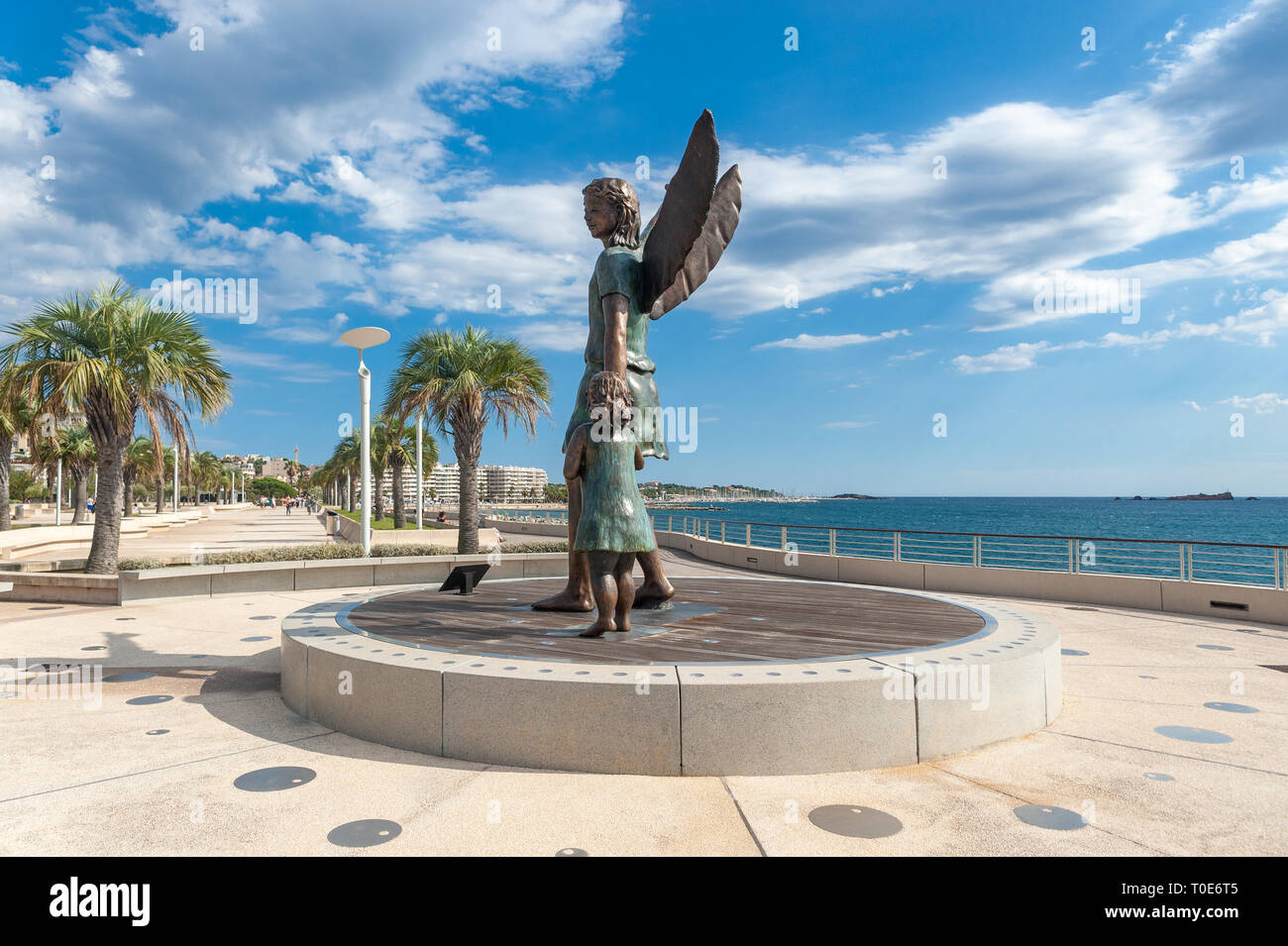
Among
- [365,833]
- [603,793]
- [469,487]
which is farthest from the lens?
[469,487]

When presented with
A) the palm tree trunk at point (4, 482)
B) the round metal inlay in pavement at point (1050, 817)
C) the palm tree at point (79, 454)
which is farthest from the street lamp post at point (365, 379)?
the palm tree at point (79, 454)

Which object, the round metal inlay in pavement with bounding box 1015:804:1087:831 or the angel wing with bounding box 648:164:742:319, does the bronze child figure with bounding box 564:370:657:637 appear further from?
the round metal inlay in pavement with bounding box 1015:804:1087:831

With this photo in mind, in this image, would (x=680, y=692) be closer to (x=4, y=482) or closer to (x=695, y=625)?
(x=695, y=625)

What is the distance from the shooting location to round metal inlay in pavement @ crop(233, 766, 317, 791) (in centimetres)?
367

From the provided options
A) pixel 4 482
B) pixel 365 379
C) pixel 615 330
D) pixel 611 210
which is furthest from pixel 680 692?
pixel 4 482

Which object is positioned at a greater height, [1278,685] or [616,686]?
[616,686]

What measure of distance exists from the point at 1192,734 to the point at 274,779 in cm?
568

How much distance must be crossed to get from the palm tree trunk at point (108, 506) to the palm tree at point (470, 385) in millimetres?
7780

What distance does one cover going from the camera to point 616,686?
3893 millimetres

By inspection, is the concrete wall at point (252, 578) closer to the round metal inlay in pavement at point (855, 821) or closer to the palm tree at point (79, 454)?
the round metal inlay in pavement at point (855, 821)

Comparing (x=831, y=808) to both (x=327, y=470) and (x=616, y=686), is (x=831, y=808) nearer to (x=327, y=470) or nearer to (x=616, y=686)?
(x=616, y=686)

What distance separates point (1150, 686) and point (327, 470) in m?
63.2

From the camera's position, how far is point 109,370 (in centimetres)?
1227
